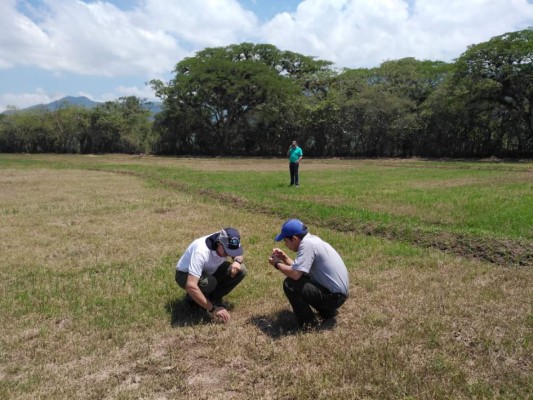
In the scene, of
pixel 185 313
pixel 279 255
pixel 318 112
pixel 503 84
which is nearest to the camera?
pixel 279 255

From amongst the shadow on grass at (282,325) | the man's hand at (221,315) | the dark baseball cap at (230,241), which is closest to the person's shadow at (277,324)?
the shadow on grass at (282,325)

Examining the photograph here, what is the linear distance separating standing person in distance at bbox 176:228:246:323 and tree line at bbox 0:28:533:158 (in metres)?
37.5

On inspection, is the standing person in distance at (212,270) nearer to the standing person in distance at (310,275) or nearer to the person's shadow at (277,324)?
the person's shadow at (277,324)

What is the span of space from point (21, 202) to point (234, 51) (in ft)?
143

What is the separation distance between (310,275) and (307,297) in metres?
0.27

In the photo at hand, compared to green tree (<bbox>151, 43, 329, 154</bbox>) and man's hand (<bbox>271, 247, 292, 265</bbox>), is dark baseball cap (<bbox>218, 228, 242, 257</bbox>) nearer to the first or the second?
man's hand (<bbox>271, 247, 292, 265</bbox>)

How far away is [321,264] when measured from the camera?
5355 mm

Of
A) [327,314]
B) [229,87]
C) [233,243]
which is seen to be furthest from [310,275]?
[229,87]

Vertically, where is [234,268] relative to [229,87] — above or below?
below

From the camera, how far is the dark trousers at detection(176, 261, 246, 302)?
5.88 m

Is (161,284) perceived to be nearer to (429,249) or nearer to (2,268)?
(2,268)

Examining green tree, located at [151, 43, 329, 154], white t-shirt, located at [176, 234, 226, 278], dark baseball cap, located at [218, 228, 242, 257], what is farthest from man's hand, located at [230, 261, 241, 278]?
green tree, located at [151, 43, 329, 154]

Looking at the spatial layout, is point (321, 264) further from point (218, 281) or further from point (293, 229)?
point (218, 281)

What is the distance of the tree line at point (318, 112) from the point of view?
127ft
